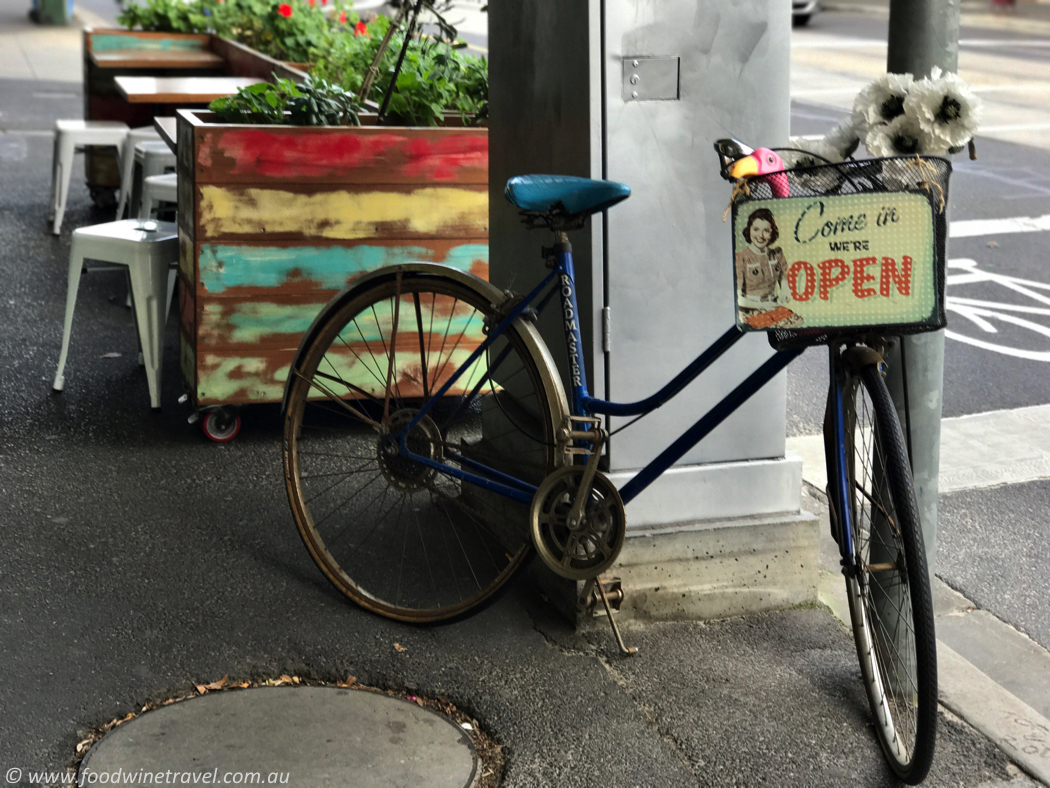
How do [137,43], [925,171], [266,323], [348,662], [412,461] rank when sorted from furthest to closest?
[137,43] → [266,323] → [412,461] → [348,662] → [925,171]

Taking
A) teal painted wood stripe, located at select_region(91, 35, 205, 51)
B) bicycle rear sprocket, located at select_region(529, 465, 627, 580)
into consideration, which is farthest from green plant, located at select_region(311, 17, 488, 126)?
teal painted wood stripe, located at select_region(91, 35, 205, 51)

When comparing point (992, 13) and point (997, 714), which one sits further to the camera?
point (992, 13)

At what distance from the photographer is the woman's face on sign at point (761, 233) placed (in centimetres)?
261

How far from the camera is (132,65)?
9.29m

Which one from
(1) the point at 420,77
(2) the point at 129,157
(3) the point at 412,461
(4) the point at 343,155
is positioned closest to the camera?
(3) the point at 412,461

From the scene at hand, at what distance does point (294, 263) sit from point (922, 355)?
2.69 m

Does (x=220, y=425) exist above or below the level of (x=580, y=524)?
below

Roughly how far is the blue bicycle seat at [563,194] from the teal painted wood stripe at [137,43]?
8153 mm

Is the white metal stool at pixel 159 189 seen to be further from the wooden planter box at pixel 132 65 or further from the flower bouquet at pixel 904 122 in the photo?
the flower bouquet at pixel 904 122

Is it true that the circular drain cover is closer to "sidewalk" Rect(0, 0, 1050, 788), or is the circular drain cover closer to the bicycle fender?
"sidewalk" Rect(0, 0, 1050, 788)

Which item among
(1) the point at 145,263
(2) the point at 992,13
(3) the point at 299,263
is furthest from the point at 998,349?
(2) the point at 992,13

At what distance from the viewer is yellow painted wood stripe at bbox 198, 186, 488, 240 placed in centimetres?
473

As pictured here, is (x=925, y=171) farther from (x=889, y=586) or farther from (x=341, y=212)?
(x=341, y=212)

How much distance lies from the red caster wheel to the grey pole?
295 centimetres
